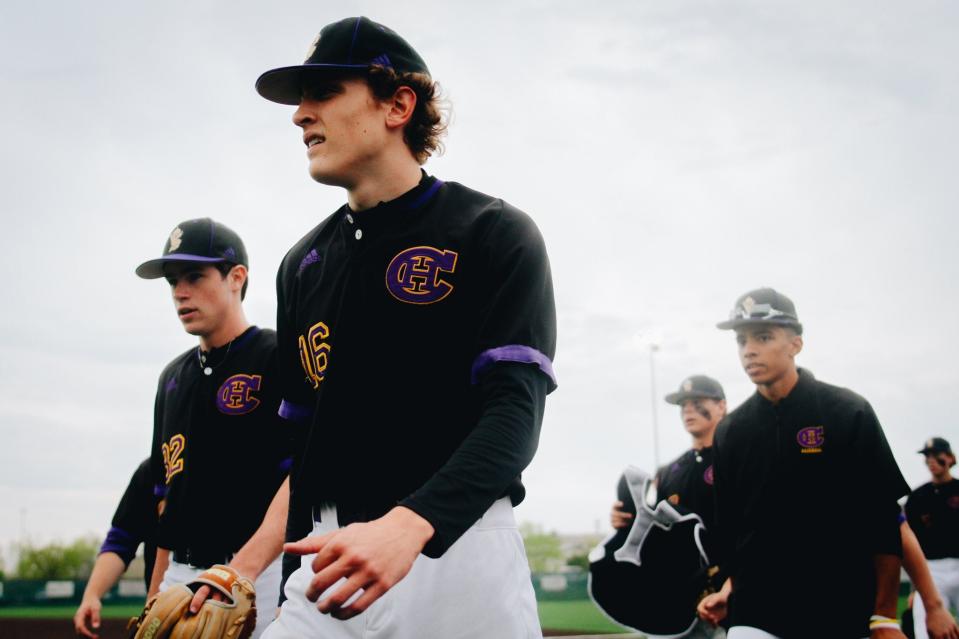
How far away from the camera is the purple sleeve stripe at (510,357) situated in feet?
7.59

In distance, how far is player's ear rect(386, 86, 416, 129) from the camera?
2.77 m

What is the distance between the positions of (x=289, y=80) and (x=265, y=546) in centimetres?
170

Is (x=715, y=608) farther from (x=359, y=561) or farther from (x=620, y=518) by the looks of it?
(x=359, y=561)

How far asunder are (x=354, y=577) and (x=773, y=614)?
3.98 m

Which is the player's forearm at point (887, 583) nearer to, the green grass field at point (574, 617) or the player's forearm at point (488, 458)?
the player's forearm at point (488, 458)

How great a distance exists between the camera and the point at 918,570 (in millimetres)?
5730

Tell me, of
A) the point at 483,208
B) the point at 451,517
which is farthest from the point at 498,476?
the point at 483,208

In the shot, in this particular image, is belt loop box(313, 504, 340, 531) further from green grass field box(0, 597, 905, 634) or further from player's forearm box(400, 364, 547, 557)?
green grass field box(0, 597, 905, 634)

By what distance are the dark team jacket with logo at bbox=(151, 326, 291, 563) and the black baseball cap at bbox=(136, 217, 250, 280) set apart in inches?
18.9

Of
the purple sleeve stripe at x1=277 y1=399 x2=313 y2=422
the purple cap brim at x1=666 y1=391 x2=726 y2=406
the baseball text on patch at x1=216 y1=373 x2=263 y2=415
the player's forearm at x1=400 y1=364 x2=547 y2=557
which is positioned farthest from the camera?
the purple cap brim at x1=666 y1=391 x2=726 y2=406

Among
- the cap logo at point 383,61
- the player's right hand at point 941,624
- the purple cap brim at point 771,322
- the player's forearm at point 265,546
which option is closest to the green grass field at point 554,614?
the player's right hand at point 941,624

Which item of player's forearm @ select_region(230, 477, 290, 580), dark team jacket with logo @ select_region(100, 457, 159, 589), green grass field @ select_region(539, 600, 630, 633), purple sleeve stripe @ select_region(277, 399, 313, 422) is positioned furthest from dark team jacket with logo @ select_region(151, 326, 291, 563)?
green grass field @ select_region(539, 600, 630, 633)

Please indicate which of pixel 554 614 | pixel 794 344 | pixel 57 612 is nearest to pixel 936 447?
pixel 794 344

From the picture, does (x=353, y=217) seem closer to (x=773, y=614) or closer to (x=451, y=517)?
(x=451, y=517)
